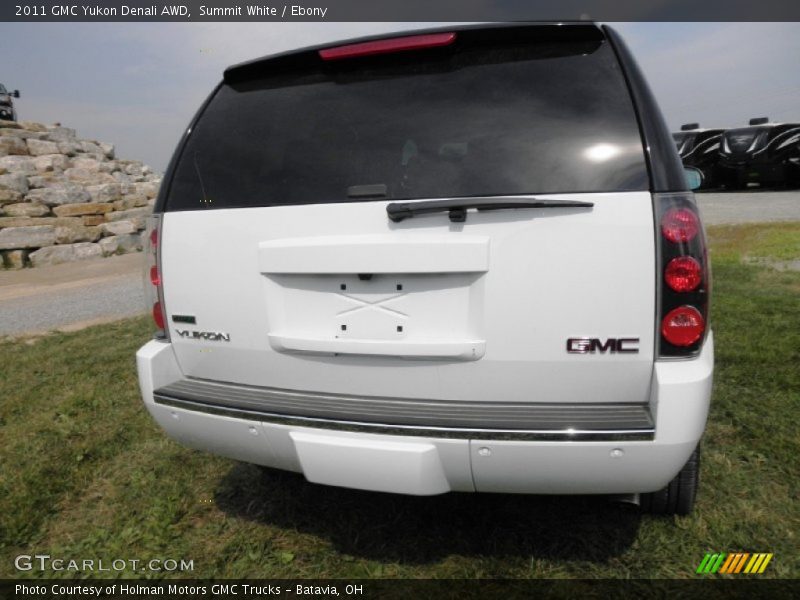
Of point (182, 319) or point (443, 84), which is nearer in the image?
point (443, 84)

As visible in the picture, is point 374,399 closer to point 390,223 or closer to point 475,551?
point 390,223

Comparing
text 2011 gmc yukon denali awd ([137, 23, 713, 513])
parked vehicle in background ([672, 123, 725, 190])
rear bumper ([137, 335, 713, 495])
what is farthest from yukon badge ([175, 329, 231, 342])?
parked vehicle in background ([672, 123, 725, 190])

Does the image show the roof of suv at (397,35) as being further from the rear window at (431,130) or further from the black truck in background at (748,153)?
the black truck in background at (748,153)

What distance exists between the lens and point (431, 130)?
6.39 ft

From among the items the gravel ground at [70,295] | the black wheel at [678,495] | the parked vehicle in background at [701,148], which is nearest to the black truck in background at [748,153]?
the parked vehicle in background at [701,148]

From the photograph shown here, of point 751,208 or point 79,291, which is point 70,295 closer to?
point 79,291

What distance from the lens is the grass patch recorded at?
2.26 metres

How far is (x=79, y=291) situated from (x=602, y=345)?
368 inches

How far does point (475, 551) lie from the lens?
230 centimetres

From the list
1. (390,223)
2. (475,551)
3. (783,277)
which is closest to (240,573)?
(475,551)

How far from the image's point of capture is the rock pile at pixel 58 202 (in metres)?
12.1

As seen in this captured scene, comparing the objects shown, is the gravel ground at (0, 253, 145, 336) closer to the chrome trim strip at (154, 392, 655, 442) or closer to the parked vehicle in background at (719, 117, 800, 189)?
the chrome trim strip at (154, 392, 655, 442)

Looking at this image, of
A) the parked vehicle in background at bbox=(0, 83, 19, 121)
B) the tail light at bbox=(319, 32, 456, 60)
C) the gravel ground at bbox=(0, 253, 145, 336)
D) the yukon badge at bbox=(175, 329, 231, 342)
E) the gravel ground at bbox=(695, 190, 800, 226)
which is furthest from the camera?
the parked vehicle in background at bbox=(0, 83, 19, 121)

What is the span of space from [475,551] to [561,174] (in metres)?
1.49
